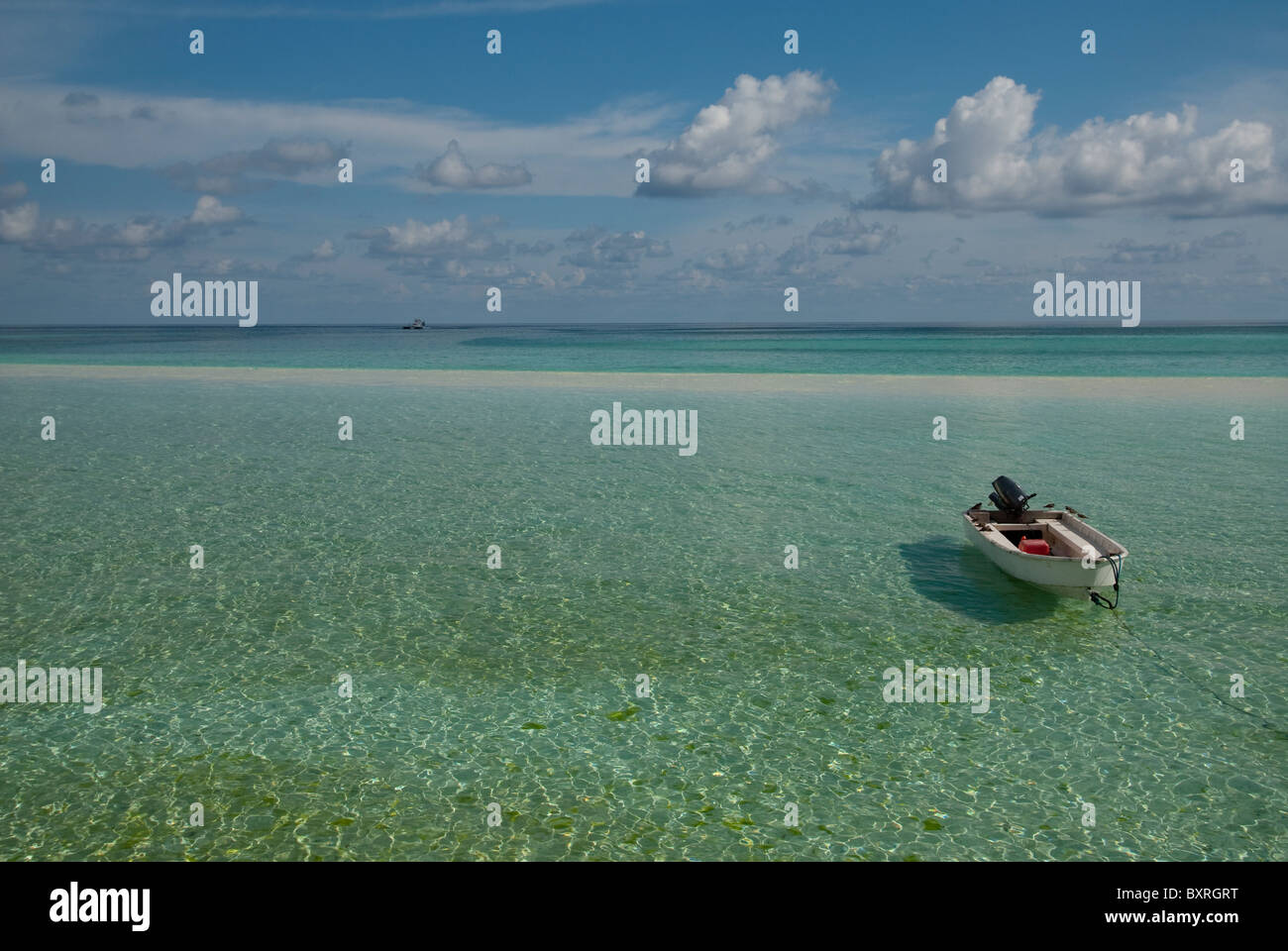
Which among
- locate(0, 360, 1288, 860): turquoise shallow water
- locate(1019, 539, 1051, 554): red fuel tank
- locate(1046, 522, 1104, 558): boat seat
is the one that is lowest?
locate(0, 360, 1288, 860): turquoise shallow water

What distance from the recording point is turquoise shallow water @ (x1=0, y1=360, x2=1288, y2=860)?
30.1ft

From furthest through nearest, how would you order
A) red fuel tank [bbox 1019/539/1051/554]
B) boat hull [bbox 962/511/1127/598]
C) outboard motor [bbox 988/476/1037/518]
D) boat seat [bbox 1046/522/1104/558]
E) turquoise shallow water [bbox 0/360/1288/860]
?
outboard motor [bbox 988/476/1037/518] → red fuel tank [bbox 1019/539/1051/554] → boat seat [bbox 1046/522/1104/558] → boat hull [bbox 962/511/1127/598] → turquoise shallow water [bbox 0/360/1288/860]

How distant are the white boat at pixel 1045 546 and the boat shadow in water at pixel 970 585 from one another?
301 millimetres

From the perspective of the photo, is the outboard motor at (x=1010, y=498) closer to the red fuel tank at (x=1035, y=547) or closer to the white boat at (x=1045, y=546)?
the white boat at (x=1045, y=546)

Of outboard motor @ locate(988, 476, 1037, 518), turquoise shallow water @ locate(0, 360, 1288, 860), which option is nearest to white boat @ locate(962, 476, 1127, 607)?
outboard motor @ locate(988, 476, 1037, 518)

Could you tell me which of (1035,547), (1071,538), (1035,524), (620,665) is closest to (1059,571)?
(1071,538)

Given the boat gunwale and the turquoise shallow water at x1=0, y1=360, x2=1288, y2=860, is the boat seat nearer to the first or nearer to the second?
the boat gunwale

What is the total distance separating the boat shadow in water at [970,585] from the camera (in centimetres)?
1529

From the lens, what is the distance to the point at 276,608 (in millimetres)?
15328

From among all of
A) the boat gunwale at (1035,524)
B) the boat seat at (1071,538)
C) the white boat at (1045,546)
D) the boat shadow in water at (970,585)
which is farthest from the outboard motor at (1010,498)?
the boat shadow in water at (970,585)

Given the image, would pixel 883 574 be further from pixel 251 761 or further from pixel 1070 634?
pixel 251 761

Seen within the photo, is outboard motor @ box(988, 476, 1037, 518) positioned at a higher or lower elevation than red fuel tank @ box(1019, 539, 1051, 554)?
higher

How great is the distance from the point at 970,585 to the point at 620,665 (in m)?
7.60

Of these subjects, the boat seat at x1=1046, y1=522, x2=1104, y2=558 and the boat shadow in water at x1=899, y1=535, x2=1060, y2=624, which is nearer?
the boat shadow in water at x1=899, y1=535, x2=1060, y2=624
